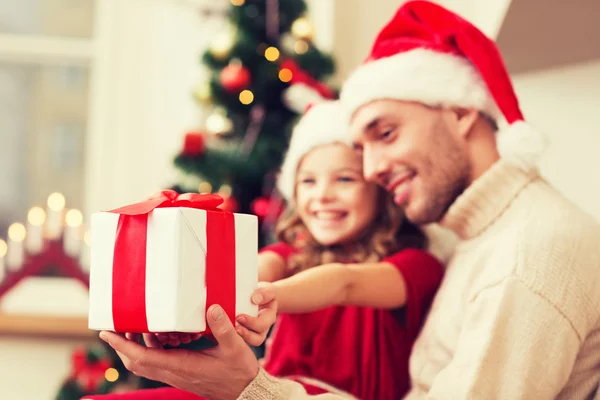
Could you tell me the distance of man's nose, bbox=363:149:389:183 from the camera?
1436 millimetres

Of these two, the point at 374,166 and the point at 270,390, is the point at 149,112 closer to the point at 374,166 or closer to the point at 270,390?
the point at 374,166

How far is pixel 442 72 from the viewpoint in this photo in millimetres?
1436

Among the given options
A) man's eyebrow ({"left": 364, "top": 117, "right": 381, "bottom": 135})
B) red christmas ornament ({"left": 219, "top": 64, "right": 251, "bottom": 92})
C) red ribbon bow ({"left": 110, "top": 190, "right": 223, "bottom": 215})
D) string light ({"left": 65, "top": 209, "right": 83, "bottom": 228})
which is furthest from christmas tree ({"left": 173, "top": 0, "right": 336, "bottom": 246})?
red ribbon bow ({"left": 110, "top": 190, "right": 223, "bottom": 215})

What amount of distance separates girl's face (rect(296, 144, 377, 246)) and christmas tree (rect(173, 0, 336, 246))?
62 cm

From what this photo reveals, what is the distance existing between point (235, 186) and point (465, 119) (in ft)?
3.36

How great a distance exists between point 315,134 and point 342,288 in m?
0.46

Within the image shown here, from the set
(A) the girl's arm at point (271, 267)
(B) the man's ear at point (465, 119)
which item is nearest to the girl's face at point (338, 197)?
(A) the girl's arm at point (271, 267)

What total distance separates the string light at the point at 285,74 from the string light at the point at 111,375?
3.70ft

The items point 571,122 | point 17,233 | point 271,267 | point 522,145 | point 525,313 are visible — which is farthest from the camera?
point 17,233

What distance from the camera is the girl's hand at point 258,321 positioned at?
0.97 meters

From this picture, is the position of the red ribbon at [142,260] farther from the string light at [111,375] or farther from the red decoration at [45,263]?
the red decoration at [45,263]

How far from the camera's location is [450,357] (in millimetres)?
1314

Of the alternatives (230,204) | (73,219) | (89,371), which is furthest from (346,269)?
(73,219)

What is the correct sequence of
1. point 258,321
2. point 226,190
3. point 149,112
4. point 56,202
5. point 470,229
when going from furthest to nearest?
1. point 149,112
2. point 56,202
3. point 226,190
4. point 470,229
5. point 258,321
